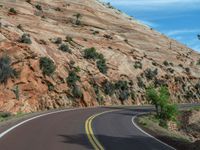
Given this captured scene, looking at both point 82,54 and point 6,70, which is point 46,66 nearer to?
point 6,70

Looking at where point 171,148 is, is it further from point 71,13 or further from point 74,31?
point 71,13

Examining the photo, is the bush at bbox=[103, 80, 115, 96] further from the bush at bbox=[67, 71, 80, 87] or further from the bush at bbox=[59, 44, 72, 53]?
the bush at bbox=[59, 44, 72, 53]

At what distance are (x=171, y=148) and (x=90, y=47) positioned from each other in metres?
50.1

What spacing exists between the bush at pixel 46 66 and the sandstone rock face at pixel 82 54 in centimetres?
55

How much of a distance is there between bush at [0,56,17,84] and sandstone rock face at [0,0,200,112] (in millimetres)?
578

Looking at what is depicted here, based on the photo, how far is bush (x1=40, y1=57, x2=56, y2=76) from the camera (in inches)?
1873

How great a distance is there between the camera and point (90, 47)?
67688 millimetres

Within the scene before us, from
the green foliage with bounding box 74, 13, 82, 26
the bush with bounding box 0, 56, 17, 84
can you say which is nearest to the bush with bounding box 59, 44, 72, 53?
the bush with bounding box 0, 56, 17, 84

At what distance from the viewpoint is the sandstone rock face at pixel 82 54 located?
45.3 meters

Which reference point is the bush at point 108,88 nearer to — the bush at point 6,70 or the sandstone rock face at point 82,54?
the sandstone rock face at point 82,54

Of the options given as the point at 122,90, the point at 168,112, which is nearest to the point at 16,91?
the point at 168,112

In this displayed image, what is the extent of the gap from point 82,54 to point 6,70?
71.8 ft

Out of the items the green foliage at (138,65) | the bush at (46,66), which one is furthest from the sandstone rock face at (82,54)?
the bush at (46,66)

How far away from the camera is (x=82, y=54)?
62500 mm
